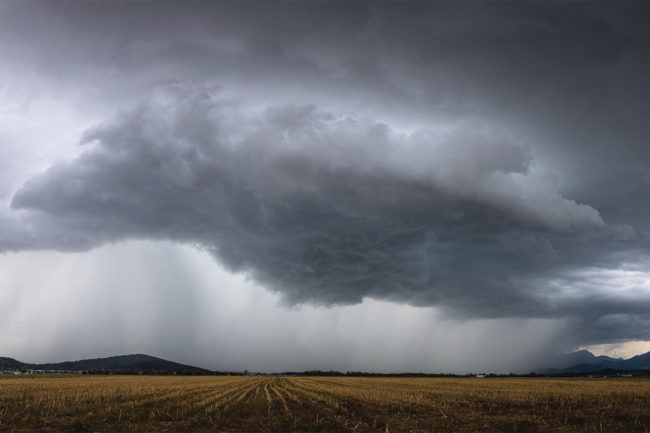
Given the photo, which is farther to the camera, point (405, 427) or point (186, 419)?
point (186, 419)

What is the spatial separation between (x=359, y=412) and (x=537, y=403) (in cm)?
1551

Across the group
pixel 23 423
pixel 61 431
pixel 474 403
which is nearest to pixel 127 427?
pixel 61 431

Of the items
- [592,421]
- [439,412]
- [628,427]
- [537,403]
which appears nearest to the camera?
[628,427]

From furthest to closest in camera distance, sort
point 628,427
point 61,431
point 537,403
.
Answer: point 537,403 → point 628,427 → point 61,431

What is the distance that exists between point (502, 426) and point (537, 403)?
13304 millimetres

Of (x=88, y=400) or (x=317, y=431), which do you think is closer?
(x=317, y=431)

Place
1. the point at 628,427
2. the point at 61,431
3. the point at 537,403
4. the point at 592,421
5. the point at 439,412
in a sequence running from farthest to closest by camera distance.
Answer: the point at 537,403 < the point at 439,412 < the point at 592,421 < the point at 628,427 < the point at 61,431

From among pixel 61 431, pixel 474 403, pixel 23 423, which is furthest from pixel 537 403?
pixel 23 423

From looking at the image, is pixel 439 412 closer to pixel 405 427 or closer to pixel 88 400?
pixel 405 427

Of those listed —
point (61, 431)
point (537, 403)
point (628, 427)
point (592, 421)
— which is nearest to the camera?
point (61, 431)

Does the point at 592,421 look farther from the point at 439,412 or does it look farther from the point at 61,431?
the point at 61,431

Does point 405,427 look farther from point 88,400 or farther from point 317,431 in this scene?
point 88,400

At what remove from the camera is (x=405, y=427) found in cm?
2423

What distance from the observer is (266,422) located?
2672 centimetres
